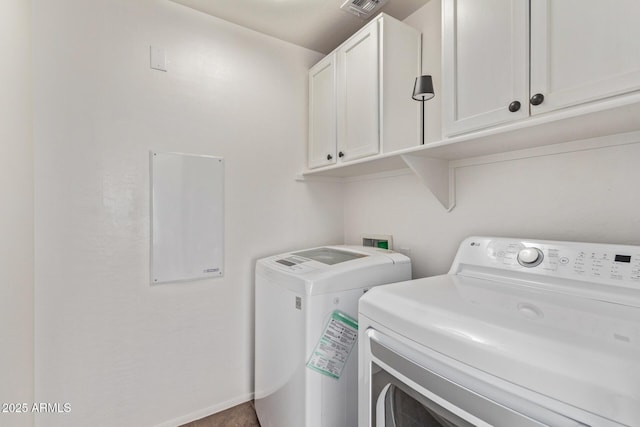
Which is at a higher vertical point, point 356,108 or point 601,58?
point 356,108

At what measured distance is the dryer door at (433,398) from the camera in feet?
1.90

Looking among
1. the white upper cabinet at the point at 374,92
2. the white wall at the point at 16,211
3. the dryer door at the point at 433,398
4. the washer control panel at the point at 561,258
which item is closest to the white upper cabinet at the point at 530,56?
the white upper cabinet at the point at 374,92

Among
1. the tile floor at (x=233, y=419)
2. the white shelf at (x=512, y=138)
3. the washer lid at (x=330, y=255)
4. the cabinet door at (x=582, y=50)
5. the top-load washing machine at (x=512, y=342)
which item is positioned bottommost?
the tile floor at (x=233, y=419)

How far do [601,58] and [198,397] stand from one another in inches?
94.0

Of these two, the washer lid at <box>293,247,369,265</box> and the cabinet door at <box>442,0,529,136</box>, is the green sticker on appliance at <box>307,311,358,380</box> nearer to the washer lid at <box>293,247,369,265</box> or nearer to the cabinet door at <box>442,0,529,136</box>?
the washer lid at <box>293,247,369,265</box>

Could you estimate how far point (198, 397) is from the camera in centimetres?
175

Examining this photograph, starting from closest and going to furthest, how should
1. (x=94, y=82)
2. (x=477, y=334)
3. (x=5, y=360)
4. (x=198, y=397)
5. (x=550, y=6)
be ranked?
(x=477, y=334) → (x=550, y=6) → (x=5, y=360) → (x=94, y=82) → (x=198, y=397)

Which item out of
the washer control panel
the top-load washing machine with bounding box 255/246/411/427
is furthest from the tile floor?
the washer control panel

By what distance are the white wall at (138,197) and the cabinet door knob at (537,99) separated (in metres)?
1.48

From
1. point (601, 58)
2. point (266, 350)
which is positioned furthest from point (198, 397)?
point (601, 58)

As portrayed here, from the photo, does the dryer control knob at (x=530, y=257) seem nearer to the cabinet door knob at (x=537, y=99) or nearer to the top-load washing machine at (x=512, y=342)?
the top-load washing machine at (x=512, y=342)

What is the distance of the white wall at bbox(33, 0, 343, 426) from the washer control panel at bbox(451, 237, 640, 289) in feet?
4.24

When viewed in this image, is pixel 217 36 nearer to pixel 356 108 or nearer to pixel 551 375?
pixel 356 108

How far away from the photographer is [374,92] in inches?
61.1
